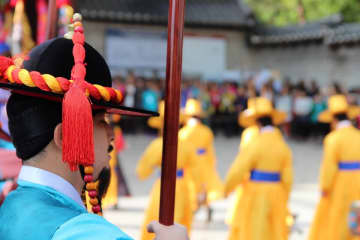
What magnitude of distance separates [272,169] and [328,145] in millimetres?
793

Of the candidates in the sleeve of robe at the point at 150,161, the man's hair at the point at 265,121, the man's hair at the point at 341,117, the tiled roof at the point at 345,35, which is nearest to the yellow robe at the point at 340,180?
the man's hair at the point at 341,117

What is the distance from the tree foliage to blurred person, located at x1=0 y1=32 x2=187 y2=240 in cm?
1896

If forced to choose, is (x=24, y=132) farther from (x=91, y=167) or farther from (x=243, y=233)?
(x=243, y=233)

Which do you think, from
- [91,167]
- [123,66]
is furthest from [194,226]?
[123,66]

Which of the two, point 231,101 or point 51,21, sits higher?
point 51,21

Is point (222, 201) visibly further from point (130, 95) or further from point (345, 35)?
point (345, 35)

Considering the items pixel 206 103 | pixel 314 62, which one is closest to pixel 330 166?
pixel 206 103

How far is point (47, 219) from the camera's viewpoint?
122 centimetres

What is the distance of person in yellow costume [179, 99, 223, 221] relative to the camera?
6145 millimetres

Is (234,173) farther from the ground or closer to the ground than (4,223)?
closer to the ground

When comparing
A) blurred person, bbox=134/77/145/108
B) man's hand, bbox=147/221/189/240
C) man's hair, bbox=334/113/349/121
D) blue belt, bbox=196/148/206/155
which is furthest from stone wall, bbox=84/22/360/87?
man's hand, bbox=147/221/189/240

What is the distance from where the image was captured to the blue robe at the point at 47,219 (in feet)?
3.79

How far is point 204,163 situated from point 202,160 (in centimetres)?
6

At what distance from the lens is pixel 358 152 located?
4801 mm
